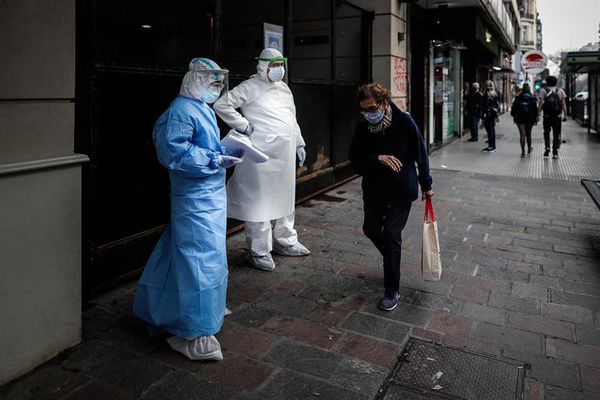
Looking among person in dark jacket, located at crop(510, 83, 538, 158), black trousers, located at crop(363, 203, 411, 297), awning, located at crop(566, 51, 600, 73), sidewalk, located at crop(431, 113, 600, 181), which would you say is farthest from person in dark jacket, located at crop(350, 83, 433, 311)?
awning, located at crop(566, 51, 600, 73)

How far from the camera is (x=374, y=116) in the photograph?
3936 millimetres

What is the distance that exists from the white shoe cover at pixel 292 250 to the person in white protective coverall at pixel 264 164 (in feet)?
1.20

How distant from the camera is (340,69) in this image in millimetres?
9086

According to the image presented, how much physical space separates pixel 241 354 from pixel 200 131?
143cm

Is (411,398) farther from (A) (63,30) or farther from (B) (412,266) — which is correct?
(A) (63,30)

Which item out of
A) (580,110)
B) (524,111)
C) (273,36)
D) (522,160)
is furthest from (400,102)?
(580,110)

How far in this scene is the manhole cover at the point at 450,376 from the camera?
294cm

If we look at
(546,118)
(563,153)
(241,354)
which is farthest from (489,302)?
(563,153)

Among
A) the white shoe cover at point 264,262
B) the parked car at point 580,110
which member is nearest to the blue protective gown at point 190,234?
the white shoe cover at point 264,262

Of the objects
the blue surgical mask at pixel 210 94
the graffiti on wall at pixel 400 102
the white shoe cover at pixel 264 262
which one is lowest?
the white shoe cover at pixel 264 262

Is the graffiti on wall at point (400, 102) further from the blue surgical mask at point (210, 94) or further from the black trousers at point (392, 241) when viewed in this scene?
the blue surgical mask at point (210, 94)

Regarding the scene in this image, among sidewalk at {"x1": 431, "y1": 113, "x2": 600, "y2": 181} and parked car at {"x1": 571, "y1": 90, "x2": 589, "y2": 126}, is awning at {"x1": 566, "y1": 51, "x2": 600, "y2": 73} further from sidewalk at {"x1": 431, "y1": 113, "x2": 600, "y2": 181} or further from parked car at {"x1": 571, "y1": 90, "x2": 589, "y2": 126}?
parked car at {"x1": 571, "y1": 90, "x2": 589, "y2": 126}

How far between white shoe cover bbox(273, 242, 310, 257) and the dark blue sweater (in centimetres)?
143

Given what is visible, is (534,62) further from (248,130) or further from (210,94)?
(210,94)
